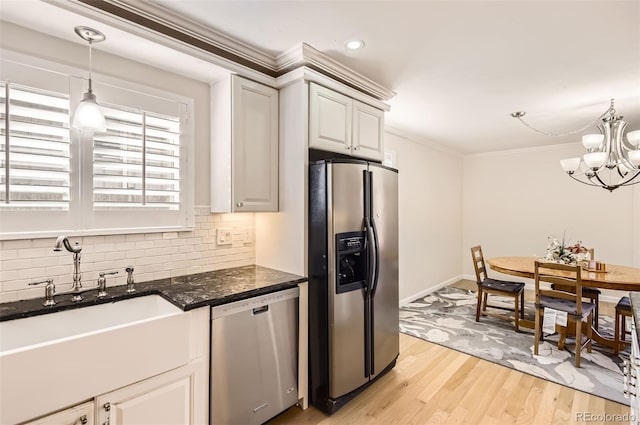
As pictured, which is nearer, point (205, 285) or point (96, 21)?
point (96, 21)

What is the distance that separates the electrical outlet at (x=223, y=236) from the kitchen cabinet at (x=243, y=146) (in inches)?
8.0

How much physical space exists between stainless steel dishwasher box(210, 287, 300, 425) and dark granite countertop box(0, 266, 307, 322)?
0.06m

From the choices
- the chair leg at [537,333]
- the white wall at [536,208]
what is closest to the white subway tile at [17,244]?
the chair leg at [537,333]

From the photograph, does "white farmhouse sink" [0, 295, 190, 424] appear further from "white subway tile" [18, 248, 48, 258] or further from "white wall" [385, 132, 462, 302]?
"white wall" [385, 132, 462, 302]

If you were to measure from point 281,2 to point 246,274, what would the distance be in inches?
68.9

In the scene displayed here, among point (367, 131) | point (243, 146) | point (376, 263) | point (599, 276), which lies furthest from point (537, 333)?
point (243, 146)

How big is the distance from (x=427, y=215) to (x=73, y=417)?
188 inches

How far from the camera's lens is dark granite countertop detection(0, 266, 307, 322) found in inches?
62.5

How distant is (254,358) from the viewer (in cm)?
194

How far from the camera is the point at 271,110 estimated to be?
2.42 metres

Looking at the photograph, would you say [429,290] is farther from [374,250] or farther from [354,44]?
[354,44]

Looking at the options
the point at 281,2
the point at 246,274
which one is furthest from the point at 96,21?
the point at 246,274

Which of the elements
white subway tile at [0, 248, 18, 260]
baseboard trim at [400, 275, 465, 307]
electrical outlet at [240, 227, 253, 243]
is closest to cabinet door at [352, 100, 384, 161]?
electrical outlet at [240, 227, 253, 243]

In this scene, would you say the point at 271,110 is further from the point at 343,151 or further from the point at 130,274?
the point at 130,274
